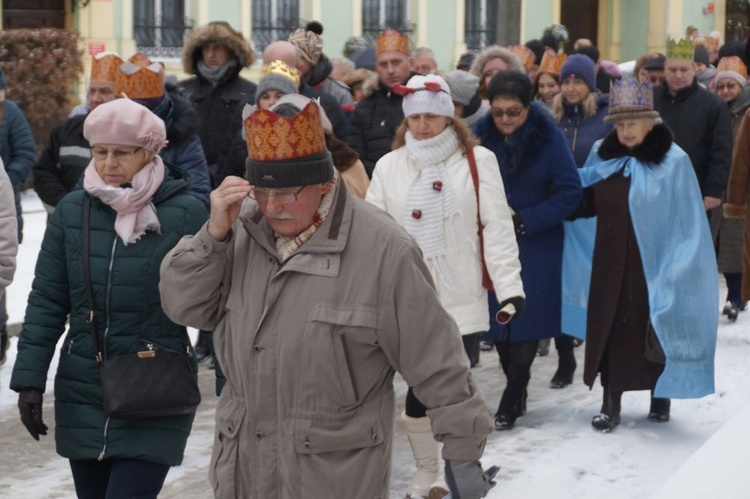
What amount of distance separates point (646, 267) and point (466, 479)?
13.3 feet

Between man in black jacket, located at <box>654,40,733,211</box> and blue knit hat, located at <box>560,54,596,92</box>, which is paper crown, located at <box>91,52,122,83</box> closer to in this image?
blue knit hat, located at <box>560,54,596,92</box>

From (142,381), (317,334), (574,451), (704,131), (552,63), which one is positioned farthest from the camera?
(552,63)

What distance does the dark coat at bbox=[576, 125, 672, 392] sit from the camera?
7766 mm

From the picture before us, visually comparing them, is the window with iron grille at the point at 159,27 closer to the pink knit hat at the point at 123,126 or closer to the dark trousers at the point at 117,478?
the pink knit hat at the point at 123,126

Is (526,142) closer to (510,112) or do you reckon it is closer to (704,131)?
(510,112)

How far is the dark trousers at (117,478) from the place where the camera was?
187 inches

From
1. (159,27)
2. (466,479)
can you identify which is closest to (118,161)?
(466,479)

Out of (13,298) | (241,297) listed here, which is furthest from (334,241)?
(13,298)

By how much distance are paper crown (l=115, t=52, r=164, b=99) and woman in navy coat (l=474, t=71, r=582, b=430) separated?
163 centimetres

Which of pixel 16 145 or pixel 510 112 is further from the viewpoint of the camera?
pixel 16 145

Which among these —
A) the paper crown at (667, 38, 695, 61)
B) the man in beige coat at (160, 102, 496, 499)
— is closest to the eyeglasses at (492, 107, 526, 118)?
the man in beige coat at (160, 102, 496, 499)

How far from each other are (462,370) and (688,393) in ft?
13.3

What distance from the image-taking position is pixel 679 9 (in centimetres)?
3547

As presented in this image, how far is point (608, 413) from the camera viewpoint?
7.85 m
